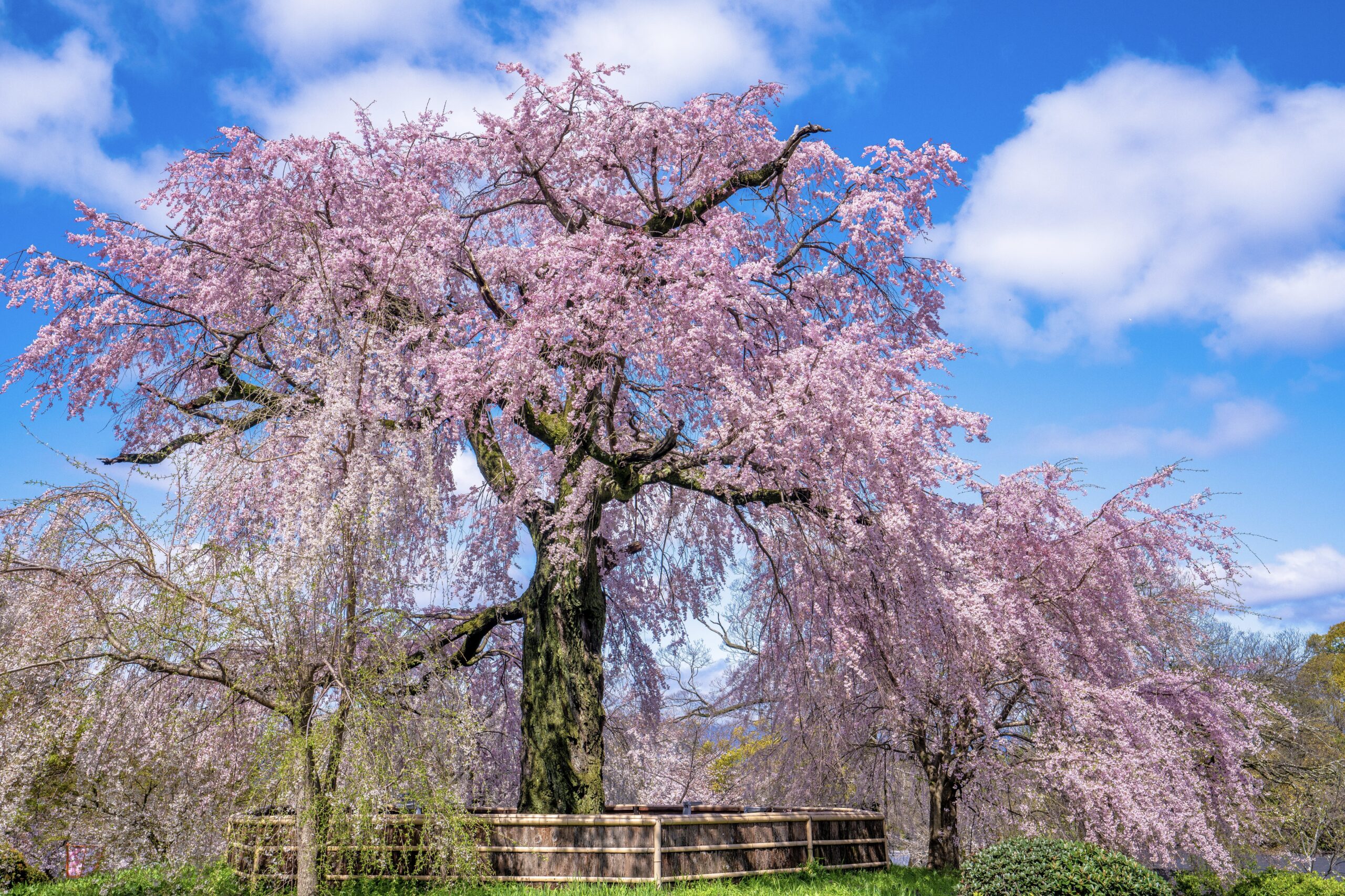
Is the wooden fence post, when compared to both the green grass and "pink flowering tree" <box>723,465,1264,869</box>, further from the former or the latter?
"pink flowering tree" <box>723,465,1264,869</box>

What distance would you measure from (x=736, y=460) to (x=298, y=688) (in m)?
5.66

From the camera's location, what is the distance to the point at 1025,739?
49.3ft

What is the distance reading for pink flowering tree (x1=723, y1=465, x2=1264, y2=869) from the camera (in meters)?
12.0

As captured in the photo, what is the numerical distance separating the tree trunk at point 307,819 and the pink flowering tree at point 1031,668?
6.44m

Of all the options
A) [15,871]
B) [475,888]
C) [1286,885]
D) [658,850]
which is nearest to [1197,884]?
[1286,885]

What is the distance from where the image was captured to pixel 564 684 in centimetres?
1313

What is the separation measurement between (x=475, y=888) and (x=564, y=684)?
3124 millimetres

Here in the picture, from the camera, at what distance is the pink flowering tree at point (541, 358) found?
36.9 feet

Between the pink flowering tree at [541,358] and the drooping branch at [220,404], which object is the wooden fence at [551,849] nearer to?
the pink flowering tree at [541,358]

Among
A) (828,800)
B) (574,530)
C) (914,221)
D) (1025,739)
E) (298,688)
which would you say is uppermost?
(914,221)

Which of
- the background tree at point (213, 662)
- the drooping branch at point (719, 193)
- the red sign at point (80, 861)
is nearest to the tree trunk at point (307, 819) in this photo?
the background tree at point (213, 662)

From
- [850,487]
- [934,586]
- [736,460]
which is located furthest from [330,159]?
[934,586]

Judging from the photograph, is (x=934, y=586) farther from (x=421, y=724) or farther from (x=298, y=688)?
(x=298, y=688)

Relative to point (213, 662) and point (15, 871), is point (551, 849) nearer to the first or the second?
point (213, 662)
